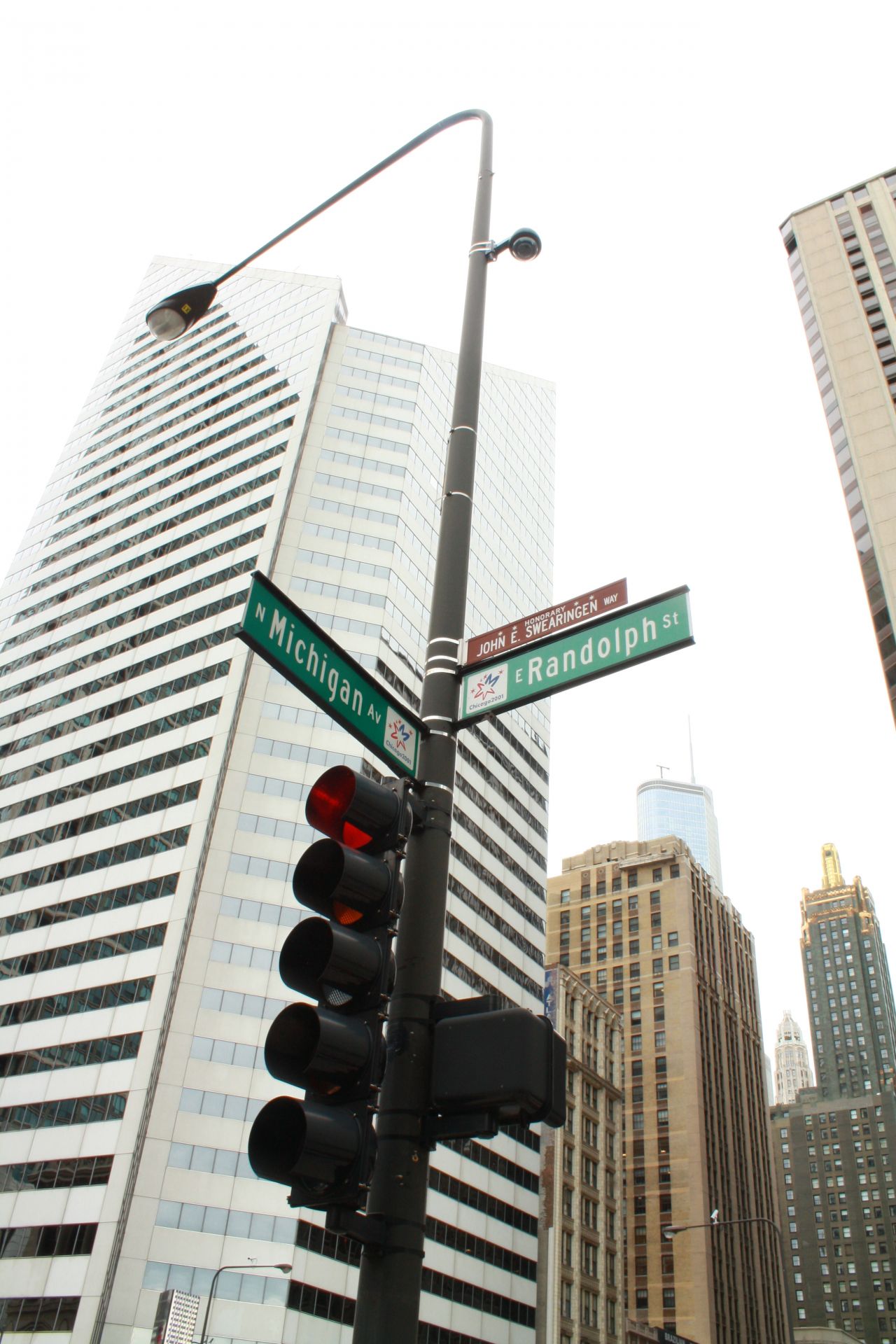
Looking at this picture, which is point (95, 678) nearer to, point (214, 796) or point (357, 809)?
point (214, 796)

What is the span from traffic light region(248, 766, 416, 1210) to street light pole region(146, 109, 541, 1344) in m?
0.27

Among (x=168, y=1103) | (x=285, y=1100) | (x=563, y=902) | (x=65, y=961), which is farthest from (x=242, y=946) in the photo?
(x=285, y=1100)

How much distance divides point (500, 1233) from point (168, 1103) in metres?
28.1

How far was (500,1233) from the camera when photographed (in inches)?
2908

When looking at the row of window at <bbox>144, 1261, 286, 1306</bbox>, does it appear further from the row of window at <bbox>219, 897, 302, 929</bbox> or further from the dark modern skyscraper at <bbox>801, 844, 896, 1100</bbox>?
the dark modern skyscraper at <bbox>801, 844, 896, 1100</bbox>

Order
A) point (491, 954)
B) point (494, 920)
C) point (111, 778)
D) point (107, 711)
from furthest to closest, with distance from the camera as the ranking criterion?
point (494, 920) < point (107, 711) < point (491, 954) < point (111, 778)

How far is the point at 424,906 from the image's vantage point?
4.93 m

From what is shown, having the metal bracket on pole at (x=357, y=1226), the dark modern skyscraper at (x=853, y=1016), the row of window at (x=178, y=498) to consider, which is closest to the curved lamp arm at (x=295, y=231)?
the metal bracket on pole at (x=357, y=1226)

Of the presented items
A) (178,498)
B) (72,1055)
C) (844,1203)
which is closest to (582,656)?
(72,1055)

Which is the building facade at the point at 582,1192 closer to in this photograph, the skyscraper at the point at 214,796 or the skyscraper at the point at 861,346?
the skyscraper at the point at 214,796

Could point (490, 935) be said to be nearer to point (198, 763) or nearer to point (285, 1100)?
point (198, 763)

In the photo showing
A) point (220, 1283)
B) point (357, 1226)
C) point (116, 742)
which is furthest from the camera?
point (116, 742)

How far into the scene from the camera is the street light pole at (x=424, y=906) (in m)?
4.01

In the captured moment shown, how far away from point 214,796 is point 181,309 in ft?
218
